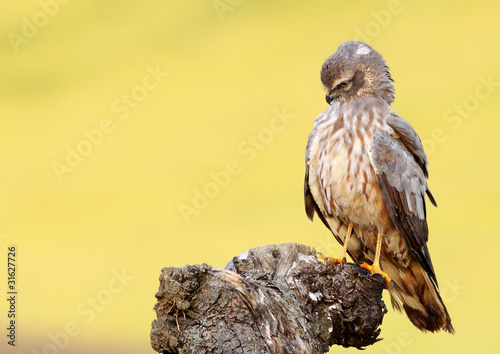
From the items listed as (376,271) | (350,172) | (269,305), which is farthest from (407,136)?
(269,305)

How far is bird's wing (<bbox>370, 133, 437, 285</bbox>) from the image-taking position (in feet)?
14.3

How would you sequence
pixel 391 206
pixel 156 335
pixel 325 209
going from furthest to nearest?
pixel 325 209, pixel 391 206, pixel 156 335

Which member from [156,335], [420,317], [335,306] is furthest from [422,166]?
[156,335]

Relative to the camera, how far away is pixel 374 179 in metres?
4.38

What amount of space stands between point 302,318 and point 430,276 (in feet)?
4.74

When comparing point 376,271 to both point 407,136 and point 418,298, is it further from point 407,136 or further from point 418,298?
point 407,136

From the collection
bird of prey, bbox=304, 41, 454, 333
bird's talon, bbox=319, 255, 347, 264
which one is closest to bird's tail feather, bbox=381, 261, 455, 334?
bird of prey, bbox=304, 41, 454, 333

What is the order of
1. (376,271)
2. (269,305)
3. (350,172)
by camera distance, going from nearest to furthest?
(269,305) < (376,271) < (350,172)

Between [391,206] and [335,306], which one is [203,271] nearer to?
[335,306]

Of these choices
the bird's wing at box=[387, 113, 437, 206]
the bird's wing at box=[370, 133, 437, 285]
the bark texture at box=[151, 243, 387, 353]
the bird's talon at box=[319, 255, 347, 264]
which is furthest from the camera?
the bird's wing at box=[387, 113, 437, 206]

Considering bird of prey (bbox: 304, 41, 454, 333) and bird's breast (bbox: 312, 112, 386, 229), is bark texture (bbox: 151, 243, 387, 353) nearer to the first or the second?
bird of prey (bbox: 304, 41, 454, 333)

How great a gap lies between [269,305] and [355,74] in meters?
2.14

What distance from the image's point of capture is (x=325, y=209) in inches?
185

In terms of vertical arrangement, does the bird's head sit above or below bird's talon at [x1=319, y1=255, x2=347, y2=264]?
above
